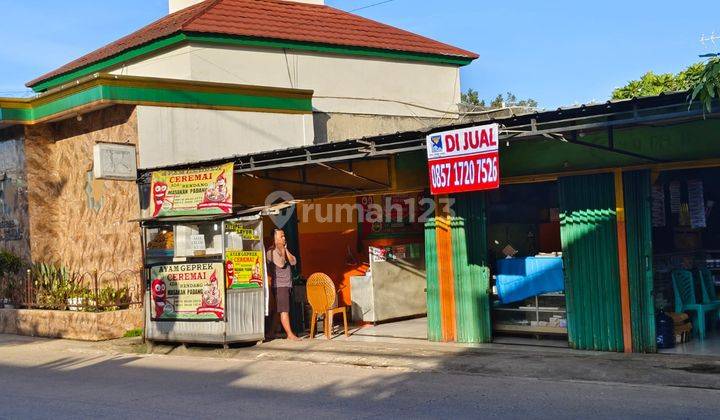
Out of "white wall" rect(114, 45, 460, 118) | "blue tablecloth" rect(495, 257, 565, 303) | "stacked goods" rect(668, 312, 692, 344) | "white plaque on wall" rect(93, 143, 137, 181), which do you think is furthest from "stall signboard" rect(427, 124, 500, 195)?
"white wall" rect(114, 45, 460, 118)

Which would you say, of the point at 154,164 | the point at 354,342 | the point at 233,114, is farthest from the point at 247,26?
the point at 354,342

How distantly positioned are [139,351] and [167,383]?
Answer: 3.71m

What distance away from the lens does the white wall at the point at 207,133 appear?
1633 centimetres

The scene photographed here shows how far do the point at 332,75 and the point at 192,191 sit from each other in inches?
297

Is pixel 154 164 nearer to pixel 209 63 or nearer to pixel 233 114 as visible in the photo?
pixel 233 114

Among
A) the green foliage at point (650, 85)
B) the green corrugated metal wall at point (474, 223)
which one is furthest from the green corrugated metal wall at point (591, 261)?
the green foliage at point (650, 85)

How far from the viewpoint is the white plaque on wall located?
1511 cm

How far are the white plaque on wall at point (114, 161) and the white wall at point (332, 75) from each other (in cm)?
353

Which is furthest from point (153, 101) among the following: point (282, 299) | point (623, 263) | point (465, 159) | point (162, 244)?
Result: point (623, 263)

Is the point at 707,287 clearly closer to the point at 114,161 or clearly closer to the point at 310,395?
the point at 310,395

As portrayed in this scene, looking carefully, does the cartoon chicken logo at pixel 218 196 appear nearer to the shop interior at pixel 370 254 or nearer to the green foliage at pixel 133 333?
the shop interior at pixel 370 254

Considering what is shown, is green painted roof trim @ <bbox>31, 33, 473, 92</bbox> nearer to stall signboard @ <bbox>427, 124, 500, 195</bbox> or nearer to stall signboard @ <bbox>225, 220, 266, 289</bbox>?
stall signboard @ <bbox>225, 220, 266, 289</bbox>

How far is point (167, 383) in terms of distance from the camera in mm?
11102

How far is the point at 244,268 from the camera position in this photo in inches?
547
